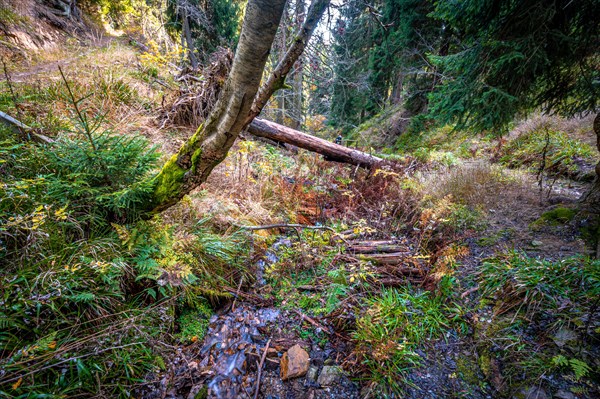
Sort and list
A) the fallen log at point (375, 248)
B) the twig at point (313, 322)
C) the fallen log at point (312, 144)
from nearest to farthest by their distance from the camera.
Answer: the twig at point (313, 322) → the fallen log at point (375, 248) → the fallen log at point (312, 144)

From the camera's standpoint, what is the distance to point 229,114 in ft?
5.86

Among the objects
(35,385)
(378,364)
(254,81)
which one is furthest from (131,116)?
(378,364)

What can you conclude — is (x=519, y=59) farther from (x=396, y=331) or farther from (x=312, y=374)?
(x=312, y=374)

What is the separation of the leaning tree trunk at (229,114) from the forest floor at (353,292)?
494 mm

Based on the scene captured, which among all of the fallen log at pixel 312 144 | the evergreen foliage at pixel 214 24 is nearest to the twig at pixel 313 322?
the fallen log at pixel 312 144

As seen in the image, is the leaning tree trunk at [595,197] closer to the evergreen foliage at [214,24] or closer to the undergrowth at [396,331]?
the undergrowth at [396,331]

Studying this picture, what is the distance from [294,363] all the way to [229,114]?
82.6 inches

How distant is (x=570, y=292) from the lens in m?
1.93

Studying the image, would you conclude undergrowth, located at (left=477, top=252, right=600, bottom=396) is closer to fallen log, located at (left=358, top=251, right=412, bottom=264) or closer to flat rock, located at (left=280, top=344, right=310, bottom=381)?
fallen log, located at (left=358, top=251, right=412, bottom=264)

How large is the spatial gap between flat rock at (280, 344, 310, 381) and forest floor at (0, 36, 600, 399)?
0.04 ft

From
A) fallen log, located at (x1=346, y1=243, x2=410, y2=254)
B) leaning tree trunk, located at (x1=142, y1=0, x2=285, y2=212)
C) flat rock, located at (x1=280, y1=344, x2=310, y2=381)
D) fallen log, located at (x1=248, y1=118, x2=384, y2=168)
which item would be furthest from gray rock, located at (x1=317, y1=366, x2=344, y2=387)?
fallen log, located at (x1=248, y1=118, x2=384, y2=168)

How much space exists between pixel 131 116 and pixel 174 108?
2.76ft

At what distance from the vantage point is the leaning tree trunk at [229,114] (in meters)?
1.38

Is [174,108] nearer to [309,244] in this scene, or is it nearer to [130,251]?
[130,251]
